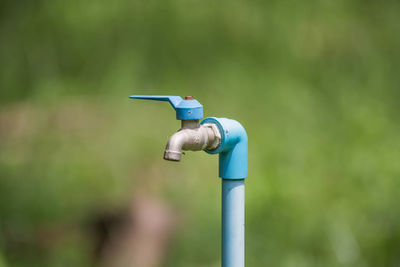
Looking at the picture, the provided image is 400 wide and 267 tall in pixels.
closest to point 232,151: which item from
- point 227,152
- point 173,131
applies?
point 227,152

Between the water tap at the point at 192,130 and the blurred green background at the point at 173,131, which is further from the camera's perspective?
the blurred green background at the point at 173,131

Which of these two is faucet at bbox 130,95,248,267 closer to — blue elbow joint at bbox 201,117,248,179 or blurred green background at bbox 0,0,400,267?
blue elbow joint at bbox 201,117,248,179

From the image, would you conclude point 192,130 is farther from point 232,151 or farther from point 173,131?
point 173,131

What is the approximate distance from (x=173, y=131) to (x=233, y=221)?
542mm

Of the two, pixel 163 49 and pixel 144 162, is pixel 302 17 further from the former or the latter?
pixel 144 162

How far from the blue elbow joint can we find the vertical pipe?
1 cm

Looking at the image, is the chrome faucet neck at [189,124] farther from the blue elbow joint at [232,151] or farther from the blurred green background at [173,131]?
the blurred green background at [173,131]

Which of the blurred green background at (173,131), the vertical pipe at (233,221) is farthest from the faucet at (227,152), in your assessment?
the blurred green background at (173,131)

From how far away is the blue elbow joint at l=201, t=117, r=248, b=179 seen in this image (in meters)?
0.76

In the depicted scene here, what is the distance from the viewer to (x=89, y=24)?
128 cm

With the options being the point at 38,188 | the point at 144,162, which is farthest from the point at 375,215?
the point at 38,188

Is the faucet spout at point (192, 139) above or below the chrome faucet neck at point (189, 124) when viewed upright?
below

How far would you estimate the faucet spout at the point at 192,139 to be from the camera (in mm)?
688

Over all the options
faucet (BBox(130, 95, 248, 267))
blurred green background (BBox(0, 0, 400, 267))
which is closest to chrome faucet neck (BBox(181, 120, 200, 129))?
faucet (BBox(130, 95, 248, 267))
